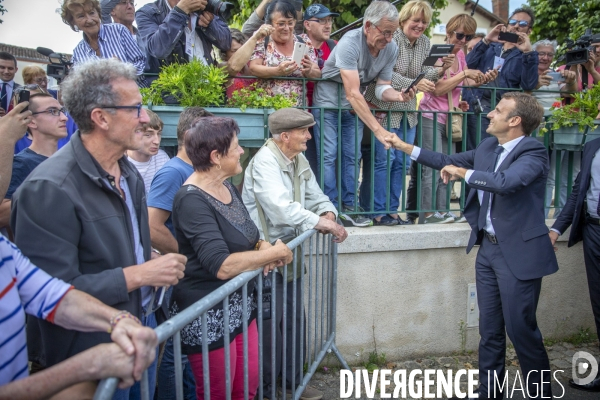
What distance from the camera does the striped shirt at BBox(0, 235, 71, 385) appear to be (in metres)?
1.66

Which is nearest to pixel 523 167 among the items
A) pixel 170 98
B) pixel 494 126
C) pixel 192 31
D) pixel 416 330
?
pixel 494 126

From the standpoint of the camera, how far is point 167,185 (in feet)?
10.3

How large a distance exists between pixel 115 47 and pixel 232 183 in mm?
1678

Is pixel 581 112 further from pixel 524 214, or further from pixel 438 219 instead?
pixel 524 214

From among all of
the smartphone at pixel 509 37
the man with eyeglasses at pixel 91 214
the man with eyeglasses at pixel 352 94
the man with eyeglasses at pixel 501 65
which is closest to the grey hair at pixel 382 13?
the man with eyeglasses at pixel 352 94

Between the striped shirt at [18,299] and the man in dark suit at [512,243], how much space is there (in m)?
2.81

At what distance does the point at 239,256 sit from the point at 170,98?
1.78 m

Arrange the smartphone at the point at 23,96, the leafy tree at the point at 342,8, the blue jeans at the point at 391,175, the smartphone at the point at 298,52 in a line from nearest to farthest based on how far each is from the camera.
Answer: the smartphone at the point at 23,96
the smartphone at the point at 298,52
the blue jeans at the point at 391,175
the leafy tree at the point at 342,8

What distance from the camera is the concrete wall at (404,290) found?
4.53m

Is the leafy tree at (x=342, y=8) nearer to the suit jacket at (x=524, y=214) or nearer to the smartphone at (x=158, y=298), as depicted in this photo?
the suit jacket at (x=524, y=214)

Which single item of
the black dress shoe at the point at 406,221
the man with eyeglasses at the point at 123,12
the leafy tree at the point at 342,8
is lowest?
the black dress shoe at the point at 406,221

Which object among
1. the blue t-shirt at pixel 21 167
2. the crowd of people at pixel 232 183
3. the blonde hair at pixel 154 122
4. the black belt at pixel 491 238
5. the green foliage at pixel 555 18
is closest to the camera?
the crowd of people at pixel 232 183

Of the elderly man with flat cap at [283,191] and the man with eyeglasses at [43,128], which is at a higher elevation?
the man with eyeglasses at [43,128]

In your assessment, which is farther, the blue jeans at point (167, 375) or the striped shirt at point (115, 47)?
the striped shirt at point (115, 47)
